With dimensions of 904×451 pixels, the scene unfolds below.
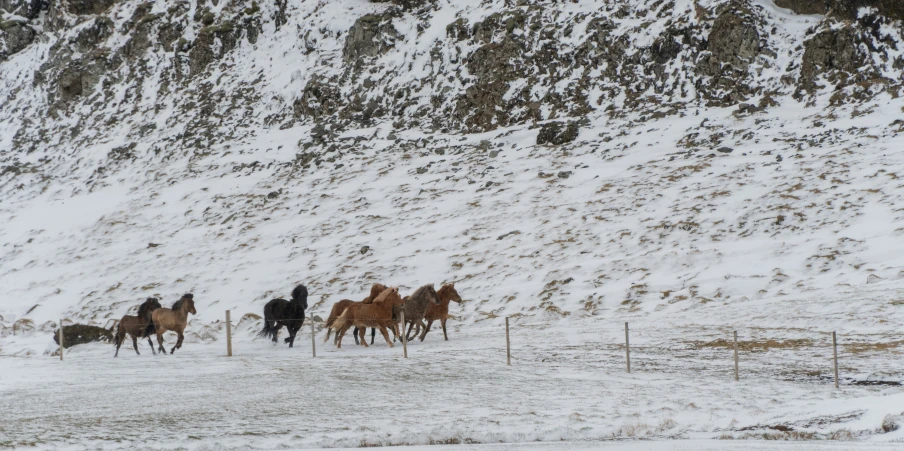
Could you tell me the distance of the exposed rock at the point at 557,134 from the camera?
36.0 m

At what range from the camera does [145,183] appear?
131 feet

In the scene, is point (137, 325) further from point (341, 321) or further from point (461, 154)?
point (461, 154)

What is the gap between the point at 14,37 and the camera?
61.1 m

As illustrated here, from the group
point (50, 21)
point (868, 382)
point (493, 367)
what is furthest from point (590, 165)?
point (50, 21)

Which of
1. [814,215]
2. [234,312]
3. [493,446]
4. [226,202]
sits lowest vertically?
[493,446]

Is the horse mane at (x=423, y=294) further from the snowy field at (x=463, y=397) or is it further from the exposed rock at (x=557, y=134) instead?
the exposed rock at (x=557, y=134)

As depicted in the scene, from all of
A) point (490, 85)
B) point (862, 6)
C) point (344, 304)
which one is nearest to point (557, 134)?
point (490, 85)

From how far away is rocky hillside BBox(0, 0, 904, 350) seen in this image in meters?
23.1

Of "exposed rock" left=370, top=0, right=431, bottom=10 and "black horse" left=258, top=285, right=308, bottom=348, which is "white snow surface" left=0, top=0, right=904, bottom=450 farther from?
"exposed rock" left=370, top=0, right=431, bottom=10

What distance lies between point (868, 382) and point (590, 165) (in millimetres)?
22104

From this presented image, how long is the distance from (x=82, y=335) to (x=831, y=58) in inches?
1250

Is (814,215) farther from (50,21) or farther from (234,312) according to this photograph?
(50,21)

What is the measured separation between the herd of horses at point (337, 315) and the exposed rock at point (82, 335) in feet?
6.25

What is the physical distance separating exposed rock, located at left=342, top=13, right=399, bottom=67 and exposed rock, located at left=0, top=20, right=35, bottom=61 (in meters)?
29.9
